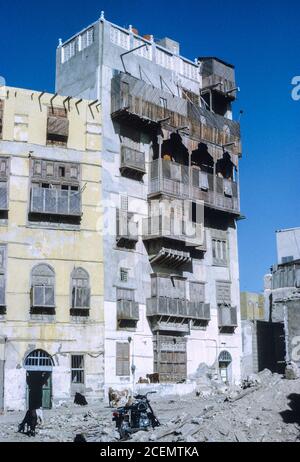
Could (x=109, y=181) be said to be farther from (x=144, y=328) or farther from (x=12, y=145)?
(x=144, y=328)

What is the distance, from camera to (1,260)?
33.7m

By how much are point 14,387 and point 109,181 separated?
12740 millimetres

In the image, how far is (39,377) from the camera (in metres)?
33.8

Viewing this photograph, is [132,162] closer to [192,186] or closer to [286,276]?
[192,186]

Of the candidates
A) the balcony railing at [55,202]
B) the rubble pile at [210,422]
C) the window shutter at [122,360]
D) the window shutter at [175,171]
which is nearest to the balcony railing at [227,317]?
the window shutter at [122,360]

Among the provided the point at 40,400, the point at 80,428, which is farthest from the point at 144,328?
the point at 80,428

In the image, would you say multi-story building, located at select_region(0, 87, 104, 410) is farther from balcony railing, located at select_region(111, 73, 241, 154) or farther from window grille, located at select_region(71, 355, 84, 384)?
balcony railing, located at select_region(111, 73, 241, 154)

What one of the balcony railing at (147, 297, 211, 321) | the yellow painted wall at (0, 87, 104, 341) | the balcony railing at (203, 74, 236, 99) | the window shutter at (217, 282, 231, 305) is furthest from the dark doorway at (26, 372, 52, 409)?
the balcony railing at (203, 74, 236, 99)

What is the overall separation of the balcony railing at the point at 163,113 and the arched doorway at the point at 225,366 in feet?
45.7

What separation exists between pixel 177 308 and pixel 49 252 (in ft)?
29.0

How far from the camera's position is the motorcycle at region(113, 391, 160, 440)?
870 inches

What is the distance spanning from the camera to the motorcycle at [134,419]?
22.1 m

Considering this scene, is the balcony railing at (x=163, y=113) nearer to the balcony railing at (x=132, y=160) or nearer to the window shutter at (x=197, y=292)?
the balcony railing at (x=132, y=160)
